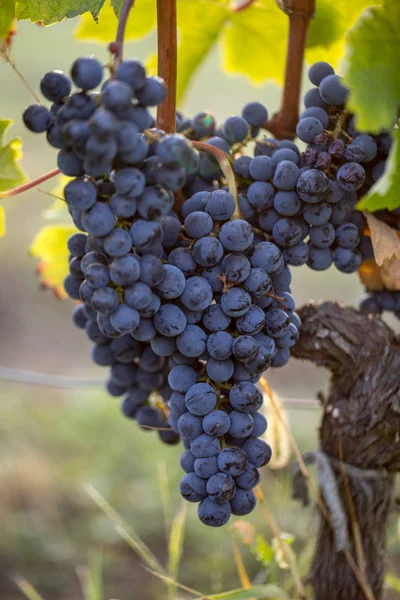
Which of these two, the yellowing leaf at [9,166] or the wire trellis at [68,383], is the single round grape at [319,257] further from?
the wire trellis at [68,383]

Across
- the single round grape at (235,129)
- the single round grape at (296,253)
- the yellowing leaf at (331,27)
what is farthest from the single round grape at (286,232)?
the yellowing leaf at (331,27)

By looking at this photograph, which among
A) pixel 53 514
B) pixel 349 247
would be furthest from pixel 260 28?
pixel 53 514

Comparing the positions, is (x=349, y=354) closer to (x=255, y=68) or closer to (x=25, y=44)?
(x=255, y=68)

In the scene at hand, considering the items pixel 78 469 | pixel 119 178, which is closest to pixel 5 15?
pixel 119 178

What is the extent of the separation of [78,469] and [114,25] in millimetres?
1783

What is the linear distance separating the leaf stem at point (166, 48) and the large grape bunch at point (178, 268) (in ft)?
0.28

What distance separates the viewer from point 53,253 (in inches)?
40.9

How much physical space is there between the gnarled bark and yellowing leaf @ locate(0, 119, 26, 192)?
1.34ft

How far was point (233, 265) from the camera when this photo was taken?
0.58 m

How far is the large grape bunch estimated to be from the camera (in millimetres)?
506

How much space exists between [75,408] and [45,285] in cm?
181

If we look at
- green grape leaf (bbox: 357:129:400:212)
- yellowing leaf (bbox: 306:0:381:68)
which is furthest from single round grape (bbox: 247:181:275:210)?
yellowing leaf (bbox: 306:0:381:68)

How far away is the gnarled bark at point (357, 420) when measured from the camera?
2.71 ft

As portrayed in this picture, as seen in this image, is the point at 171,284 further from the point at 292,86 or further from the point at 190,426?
the point at 292,86
